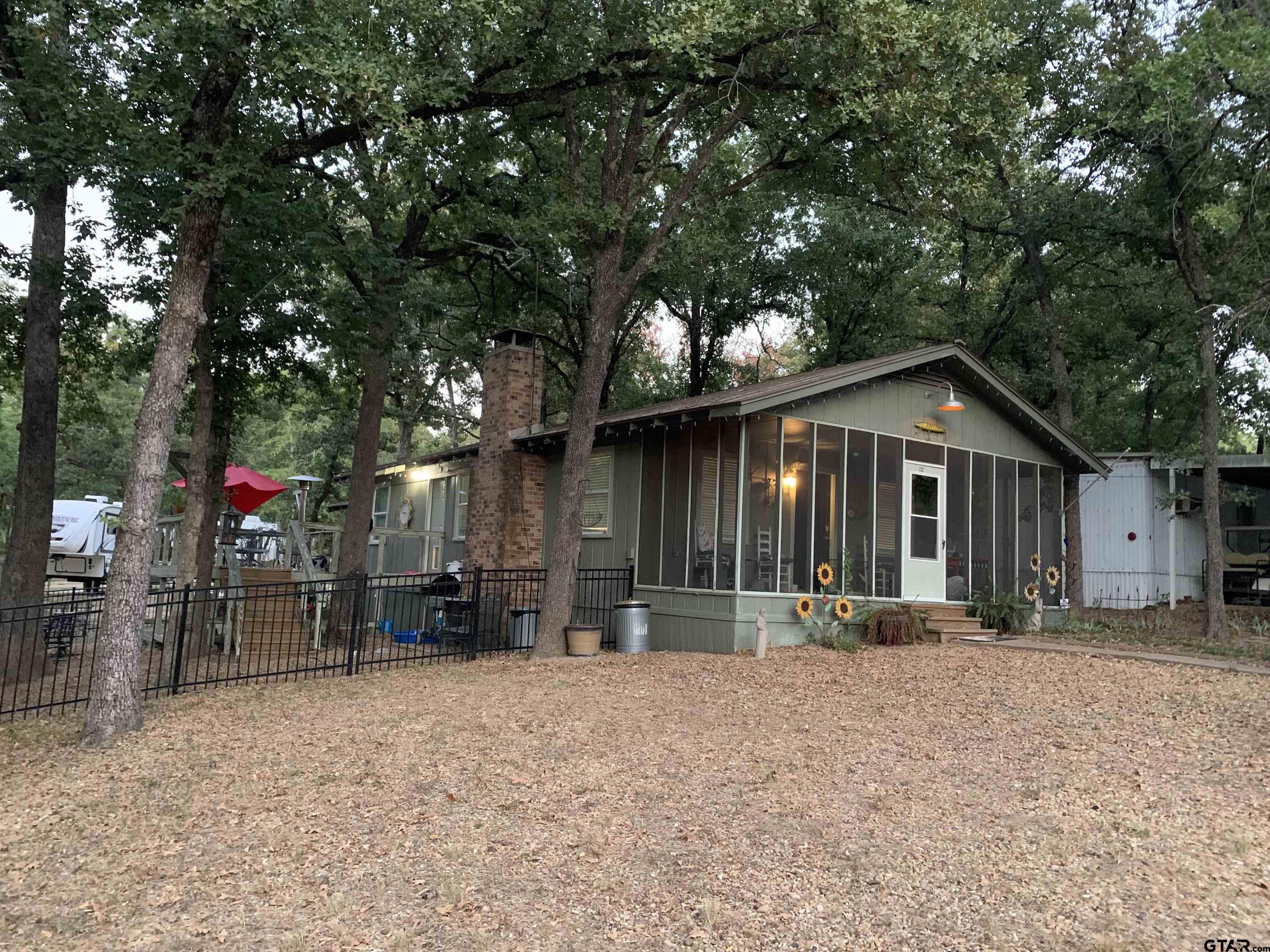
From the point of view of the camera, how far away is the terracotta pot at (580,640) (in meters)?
9.77

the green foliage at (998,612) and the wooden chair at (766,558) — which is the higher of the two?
the wooden chair at (766,558)

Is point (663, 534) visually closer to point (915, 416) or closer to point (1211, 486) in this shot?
point (915, 416)

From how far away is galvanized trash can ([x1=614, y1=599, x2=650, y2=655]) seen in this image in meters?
10.3

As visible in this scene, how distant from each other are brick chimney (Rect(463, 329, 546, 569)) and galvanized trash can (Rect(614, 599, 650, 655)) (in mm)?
2645

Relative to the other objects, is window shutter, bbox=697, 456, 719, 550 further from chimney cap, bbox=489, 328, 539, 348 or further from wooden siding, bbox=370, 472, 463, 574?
wooden siding, bbox=370, 472, 463, 574

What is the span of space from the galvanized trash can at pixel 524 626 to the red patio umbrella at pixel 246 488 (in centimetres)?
542

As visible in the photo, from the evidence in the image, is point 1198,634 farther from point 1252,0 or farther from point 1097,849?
point 1097,849

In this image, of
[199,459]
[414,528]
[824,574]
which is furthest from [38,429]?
[824,574]

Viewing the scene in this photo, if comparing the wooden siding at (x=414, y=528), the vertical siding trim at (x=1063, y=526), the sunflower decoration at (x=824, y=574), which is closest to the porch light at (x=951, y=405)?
the sunflower decoration at (x=824, y=574)

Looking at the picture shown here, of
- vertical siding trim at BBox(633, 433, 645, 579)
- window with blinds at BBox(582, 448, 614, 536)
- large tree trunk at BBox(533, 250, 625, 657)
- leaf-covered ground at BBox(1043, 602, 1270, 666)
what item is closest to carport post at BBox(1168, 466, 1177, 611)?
leaf-covered ground at BBox(1043, 602, 1270, 666)

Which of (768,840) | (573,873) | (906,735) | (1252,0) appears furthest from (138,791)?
(1252,0)

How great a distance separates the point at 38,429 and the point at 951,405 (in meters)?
11.0

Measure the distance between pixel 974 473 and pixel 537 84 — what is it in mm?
8319

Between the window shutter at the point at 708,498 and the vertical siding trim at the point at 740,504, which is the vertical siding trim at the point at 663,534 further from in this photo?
the vertical siding trim at the point at 740,504
